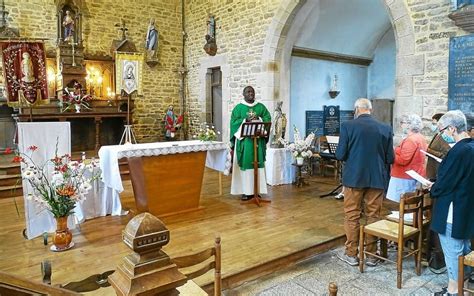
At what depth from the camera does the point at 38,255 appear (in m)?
3.42

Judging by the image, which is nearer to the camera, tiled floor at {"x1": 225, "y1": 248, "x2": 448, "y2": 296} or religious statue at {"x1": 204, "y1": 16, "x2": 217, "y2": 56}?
tiled floor at {"x1": 225, "y1": 248, "x2": 448, "y2": 296}

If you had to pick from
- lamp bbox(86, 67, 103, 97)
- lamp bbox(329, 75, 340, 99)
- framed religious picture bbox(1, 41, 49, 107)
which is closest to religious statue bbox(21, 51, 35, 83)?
framed religious picture bbox(1, 41, 49, 107)

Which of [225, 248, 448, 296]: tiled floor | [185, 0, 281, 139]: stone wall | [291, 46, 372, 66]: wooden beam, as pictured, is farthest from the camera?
[291, 46, 372, 66]: wooden beam

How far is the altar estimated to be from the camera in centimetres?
423

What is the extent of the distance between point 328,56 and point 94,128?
6301mm

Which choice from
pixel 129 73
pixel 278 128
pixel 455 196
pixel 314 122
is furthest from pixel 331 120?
pixel 455 196

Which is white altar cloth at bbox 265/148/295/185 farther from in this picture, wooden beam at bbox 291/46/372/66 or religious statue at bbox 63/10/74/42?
religious statue at bbox 63/10/74/42

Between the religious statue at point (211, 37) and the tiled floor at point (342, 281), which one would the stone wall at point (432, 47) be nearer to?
the tiled floor at point (342, 281)

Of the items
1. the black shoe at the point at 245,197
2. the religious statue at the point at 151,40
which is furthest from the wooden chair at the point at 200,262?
the religious statue at the point at 151,40

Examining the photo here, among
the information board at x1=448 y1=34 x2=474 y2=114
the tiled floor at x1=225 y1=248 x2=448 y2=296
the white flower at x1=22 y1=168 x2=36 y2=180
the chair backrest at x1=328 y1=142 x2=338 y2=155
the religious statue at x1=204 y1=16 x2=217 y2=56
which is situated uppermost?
the religious statue at x1=204 y1=16 x2=217 y2=56

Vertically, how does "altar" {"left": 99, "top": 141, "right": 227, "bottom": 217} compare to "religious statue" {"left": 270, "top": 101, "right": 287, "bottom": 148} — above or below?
below

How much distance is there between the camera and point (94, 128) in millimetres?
9383

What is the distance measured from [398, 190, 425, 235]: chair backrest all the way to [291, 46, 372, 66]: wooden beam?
511cm

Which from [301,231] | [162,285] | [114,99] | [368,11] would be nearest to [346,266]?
[301,231]
